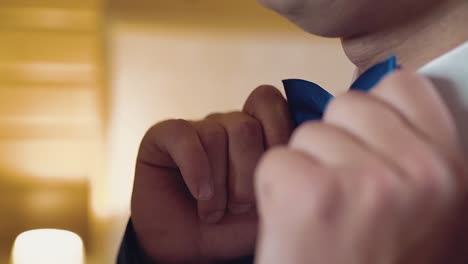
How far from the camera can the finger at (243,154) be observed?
408 mm

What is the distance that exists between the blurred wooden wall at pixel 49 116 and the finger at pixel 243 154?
1.06m

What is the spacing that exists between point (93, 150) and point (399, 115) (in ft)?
4.14

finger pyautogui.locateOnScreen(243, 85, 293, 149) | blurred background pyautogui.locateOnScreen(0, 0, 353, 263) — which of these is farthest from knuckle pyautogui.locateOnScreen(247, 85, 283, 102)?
blurred background pyautogui.locateOnScreen(0, 0, 353, 263)

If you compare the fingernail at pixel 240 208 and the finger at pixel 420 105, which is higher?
the finger at pixel 420 105

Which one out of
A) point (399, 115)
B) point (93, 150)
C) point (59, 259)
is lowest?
point (59, 259)

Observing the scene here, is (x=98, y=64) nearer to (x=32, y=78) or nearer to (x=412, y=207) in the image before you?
(x=32, y=78)

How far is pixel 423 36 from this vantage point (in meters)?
0.33

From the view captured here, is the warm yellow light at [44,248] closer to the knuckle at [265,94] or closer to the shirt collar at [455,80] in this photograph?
the knuckle at [265,94]

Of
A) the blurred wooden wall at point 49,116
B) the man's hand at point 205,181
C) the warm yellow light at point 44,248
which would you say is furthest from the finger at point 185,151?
the blurred wooden wall at point 49,116

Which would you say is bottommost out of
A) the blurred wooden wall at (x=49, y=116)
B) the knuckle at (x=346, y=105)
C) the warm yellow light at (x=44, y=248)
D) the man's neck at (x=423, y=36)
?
the warm yellow light at (x=44, y=248)

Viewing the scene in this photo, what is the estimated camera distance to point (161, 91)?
1.48m

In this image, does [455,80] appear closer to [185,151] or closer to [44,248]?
[185,151]

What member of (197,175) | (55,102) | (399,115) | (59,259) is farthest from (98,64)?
(399,115)

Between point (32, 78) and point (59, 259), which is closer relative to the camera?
point (59, 259)
